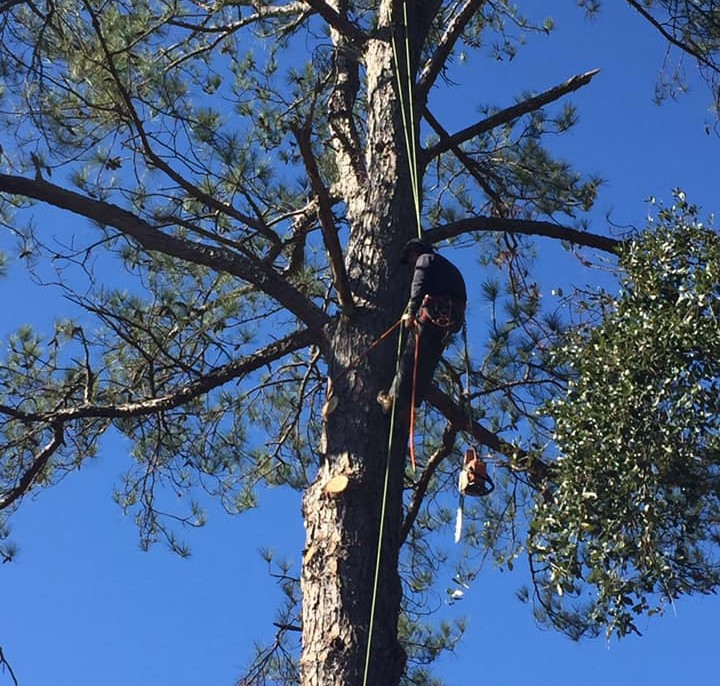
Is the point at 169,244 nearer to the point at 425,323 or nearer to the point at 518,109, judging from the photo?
the point at 425,323

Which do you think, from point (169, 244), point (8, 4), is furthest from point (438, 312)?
point (8, 4)

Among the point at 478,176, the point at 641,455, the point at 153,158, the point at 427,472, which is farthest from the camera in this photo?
the point at 478,176

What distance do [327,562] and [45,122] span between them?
2926mm

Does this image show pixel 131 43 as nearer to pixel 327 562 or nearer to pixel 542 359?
pixel 542 359

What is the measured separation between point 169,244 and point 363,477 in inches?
54.9

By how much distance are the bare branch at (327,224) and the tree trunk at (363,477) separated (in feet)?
0.44

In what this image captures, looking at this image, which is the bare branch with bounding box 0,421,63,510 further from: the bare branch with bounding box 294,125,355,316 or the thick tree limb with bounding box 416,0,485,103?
the thick tree limb with bounding box 416,0,485,103

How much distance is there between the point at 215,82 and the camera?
25.2 feet

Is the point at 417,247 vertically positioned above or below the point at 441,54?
below

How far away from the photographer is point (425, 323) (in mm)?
5500

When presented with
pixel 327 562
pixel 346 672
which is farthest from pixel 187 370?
pixel 346 672

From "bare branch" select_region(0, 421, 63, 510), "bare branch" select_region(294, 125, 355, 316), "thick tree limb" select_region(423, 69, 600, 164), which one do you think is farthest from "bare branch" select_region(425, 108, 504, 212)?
"bare branch" select_region(0, 421, 63, 510)

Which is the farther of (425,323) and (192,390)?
(192,390)

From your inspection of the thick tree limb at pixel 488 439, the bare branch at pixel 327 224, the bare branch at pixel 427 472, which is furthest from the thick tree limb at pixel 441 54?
the bare branch at pixel 427 472
